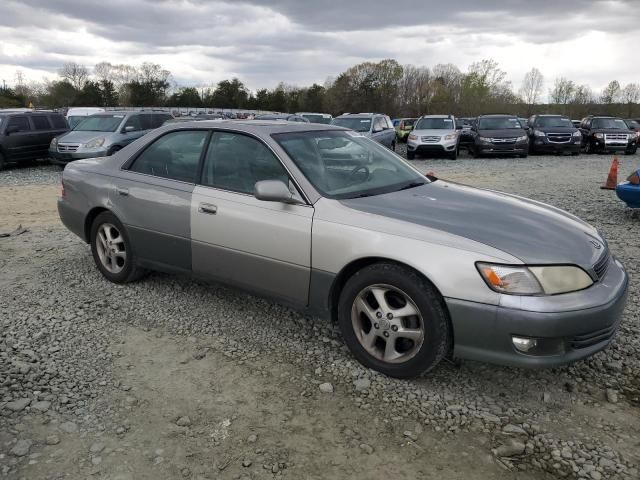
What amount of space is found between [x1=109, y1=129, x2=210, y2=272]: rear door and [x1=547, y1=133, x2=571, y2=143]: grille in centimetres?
1890

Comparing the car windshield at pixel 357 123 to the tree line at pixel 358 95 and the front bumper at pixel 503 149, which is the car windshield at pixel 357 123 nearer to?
the front bumper at pixel 503 149

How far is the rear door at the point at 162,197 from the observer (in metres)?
4.20

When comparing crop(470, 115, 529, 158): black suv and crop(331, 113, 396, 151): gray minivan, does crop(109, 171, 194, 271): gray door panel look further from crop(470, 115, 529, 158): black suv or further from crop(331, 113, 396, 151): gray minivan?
crop(470, 115, 529, 158): black suv

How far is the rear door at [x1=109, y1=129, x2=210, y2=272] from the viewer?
4.20 meters

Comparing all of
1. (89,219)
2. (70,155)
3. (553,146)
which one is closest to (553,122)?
(553,146)

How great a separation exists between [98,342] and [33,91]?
8927 cm

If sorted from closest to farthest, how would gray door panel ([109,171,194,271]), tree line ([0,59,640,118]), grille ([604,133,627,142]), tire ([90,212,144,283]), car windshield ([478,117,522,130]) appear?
gray door panel ([109,171,194,271]), tire ([90,212,144,283]), car windshield ([478,117,522,130]), grille ([604,133,627,142]), tree line ([0,59,640,118])

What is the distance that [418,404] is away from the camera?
10.1 ft

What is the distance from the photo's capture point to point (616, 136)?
21.5 m

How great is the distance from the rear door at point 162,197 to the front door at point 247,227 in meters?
0.13

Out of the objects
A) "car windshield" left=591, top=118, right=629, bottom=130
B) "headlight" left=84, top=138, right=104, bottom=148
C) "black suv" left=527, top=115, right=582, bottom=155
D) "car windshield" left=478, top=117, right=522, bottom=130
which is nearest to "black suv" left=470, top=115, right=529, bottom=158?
"car windshield" left=478, top=117, right=522, bottom=130

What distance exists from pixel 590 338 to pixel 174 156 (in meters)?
3.31

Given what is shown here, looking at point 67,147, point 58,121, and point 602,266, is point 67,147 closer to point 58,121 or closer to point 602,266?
point 58,121

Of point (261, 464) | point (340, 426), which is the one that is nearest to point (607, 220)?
point (340, 426)
